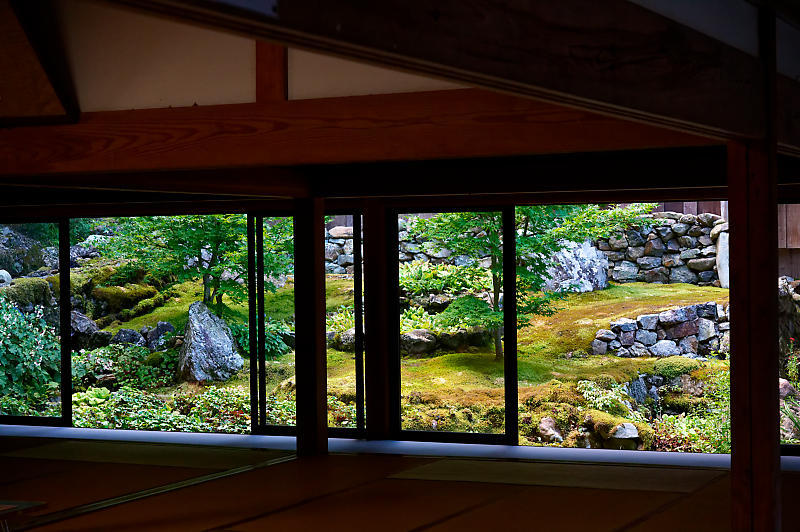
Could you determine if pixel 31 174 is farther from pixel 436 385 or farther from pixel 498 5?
pixel 436 385

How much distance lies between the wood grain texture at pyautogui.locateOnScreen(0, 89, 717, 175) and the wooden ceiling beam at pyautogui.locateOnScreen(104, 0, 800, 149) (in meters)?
1.01

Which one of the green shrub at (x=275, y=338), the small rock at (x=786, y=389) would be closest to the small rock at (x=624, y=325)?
the small rock at (x=786, y=389)

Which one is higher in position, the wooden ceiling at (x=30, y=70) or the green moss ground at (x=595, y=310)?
the wooden ceiling at (x=30, y=70)

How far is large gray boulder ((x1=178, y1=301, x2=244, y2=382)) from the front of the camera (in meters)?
12.2

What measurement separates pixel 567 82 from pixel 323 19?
0.89 metres

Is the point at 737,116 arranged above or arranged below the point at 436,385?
above

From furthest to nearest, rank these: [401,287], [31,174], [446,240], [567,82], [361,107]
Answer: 1. [401,287]
2. [446,240]
3. [31,174]
4. [361,107]
5. [567,82]

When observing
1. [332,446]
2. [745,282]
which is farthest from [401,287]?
[745,282]

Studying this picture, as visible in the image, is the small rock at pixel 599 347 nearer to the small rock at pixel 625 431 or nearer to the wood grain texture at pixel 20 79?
the small rock at pixel 625 431

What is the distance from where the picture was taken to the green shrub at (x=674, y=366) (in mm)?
11823

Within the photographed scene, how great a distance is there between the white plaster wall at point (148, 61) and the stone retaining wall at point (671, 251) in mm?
9181

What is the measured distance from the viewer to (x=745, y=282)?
12.5 ft

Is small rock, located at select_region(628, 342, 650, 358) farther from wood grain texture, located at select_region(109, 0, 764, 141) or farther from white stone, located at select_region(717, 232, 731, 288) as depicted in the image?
wood grain texture, located at select_region(109, 0, 764, 141)

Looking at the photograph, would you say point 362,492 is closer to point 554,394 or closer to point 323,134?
point 323,134
